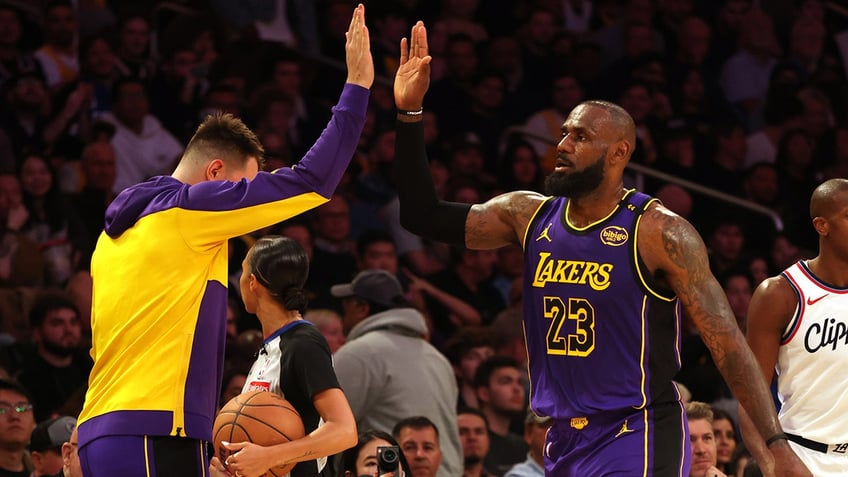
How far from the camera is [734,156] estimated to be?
13.9 meters

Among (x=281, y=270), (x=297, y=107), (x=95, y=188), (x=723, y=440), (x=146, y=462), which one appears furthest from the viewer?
(x=297, y=107)

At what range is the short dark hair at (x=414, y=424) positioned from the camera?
7.75m

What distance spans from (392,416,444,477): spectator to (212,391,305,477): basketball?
2.60 metres

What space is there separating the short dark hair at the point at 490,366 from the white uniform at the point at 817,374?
3.26 m

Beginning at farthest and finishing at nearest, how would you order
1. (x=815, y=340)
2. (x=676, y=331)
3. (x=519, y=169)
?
(x=519, y=169), (x=815, y=340), (x=676, y=331)

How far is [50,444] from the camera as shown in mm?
7312

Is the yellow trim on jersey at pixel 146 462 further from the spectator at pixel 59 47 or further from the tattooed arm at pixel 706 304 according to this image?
the spectator at pixel 59 47

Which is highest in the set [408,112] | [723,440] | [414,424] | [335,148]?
[408,112]

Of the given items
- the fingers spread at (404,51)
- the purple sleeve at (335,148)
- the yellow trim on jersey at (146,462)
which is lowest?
the yellow trim on jersey at (146,462)

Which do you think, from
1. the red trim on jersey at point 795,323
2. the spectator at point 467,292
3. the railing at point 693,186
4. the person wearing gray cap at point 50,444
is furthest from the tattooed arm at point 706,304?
the railing at point 693,186

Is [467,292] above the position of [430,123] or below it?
below

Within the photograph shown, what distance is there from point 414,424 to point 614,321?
9.17ft

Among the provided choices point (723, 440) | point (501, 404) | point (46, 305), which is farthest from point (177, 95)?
point (723, 440)

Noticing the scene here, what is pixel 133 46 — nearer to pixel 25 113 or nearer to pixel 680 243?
pixel 25 113
